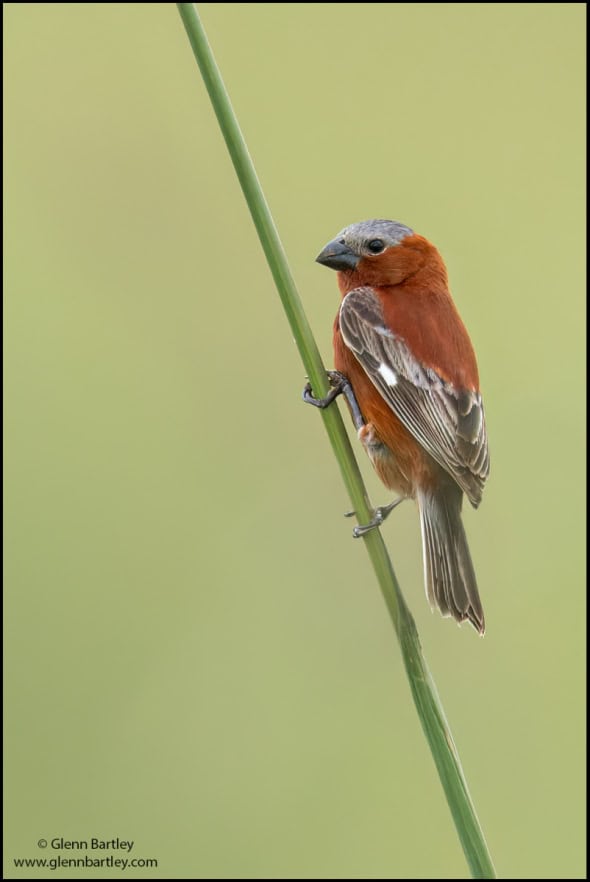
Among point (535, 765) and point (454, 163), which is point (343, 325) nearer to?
point (535, 765)

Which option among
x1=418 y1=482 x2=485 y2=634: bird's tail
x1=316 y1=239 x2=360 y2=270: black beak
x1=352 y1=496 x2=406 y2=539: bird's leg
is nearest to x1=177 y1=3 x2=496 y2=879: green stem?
x1=352 y1=496 x2=406 y2=539: bird's leg

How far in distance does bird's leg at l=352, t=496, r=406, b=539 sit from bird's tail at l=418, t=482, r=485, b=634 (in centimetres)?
11

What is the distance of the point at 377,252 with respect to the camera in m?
3.12

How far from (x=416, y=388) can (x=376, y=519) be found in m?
0.65

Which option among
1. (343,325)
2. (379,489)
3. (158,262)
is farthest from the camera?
(158,262)

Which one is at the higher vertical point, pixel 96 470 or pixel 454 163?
pixel 454 163

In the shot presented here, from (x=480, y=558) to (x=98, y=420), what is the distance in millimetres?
1768

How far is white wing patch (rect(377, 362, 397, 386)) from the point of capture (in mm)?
2863

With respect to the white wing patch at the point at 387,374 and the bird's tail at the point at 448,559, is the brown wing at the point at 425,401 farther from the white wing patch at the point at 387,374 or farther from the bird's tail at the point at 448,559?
the bird's tail at the point at 448,559

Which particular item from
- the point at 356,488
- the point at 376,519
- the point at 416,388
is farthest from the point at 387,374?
the point at 356,488

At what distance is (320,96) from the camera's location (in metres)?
Result: 5.46

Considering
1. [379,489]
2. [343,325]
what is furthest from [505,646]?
[343,325]

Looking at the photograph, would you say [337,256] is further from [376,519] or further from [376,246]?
[376,519]

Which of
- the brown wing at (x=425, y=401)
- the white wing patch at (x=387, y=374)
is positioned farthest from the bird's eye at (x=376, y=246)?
the white wing patch at (x=387, y=374)
